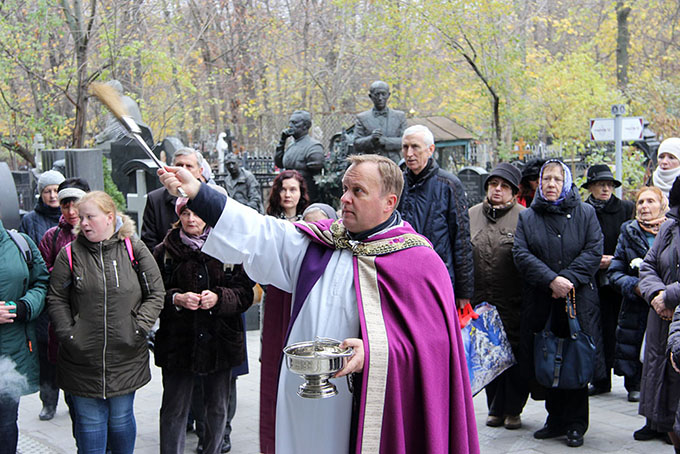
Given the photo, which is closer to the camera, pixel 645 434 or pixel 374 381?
pixel 374 381

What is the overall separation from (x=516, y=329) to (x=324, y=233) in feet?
10.9

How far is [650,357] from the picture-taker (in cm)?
497

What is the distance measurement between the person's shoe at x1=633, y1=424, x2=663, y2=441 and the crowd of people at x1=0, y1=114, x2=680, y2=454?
0.4 inches

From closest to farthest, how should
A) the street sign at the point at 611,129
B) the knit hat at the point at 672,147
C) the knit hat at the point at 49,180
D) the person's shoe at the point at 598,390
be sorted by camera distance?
1. the knit hat at the point at 49,180
2. the knit hat at the point at 672,147
3. the person's shoe at the point at 598,390
4. the street sign at the point at 611,129

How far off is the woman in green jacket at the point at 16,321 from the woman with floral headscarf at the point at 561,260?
3366mm

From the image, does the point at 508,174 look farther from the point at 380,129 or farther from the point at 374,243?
the point at 380,129

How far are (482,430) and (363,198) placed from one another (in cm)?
370

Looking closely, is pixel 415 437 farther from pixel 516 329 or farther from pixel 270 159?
pixel 270 159

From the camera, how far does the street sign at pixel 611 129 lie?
37.8ft

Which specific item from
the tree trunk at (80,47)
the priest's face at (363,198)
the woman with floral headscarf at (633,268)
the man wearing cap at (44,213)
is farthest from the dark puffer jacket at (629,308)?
the tree trunk at (80,47)

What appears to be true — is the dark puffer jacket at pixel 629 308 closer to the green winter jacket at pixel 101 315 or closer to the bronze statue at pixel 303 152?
the green winter jacket at pixel 101 315

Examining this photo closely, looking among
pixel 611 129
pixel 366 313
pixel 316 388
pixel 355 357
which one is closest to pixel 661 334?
pixel 366 313

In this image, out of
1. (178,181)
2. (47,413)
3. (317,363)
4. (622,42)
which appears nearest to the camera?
(317,363)

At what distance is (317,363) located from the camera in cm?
273
